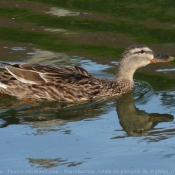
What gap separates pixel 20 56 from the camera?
13281 mm

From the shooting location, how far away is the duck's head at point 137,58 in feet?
39.6

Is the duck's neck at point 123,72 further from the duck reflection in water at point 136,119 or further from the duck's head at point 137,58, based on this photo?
the duck reflection in water at point 136,119

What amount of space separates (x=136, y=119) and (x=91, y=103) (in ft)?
3.19

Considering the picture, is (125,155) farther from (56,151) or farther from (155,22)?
(155,22)

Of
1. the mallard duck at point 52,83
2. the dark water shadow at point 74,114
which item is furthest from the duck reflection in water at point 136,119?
the mallard duck at point 52,83

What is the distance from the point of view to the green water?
9.13 metres

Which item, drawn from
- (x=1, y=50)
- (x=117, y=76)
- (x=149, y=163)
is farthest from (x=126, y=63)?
(x=149, y=163)

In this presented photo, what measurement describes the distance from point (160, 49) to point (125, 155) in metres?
4.76

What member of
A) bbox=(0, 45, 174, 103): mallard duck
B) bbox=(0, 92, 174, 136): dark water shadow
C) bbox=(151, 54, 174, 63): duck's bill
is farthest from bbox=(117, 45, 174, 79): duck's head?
bbox=(0, 92, 174, 136): dark water shadow

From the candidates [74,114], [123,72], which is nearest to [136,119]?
[74,114]

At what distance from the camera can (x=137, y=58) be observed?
39.7 feet

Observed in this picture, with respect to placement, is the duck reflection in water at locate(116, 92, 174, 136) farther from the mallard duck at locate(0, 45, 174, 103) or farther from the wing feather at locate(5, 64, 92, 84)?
the wing feather at locate(5, 64, 92, 84)

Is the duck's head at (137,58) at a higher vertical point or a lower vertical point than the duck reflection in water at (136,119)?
higher

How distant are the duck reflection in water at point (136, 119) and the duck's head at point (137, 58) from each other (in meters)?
0.91
